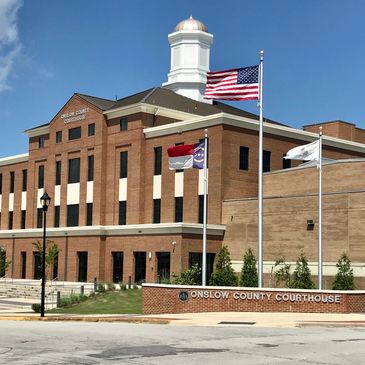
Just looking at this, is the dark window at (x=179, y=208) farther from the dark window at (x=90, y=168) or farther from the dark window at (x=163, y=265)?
the dark window at (x=90, y=168)

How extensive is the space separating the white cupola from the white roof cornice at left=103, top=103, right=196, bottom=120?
392 inches

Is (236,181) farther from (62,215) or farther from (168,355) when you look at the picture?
(168,355)

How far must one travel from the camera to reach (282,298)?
28.9 metres

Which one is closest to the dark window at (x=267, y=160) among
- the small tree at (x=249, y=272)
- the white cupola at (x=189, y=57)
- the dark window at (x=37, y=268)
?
the small tree at (x=249, y=272)

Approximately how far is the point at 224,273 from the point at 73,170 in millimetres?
23485

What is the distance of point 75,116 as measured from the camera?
65.6 metres

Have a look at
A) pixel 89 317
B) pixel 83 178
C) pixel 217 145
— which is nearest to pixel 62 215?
pixel 83 178

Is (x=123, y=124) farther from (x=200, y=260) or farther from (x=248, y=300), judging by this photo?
(x=248, y=300)

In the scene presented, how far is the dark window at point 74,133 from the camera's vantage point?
65.3 m

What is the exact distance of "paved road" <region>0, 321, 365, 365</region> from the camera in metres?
14.0

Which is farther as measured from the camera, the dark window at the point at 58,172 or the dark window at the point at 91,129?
the dark window at the point at 58,172

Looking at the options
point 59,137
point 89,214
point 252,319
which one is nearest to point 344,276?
point 252,319

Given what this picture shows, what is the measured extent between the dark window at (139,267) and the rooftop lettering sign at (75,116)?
16779 mm

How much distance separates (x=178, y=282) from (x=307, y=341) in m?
24.4
